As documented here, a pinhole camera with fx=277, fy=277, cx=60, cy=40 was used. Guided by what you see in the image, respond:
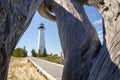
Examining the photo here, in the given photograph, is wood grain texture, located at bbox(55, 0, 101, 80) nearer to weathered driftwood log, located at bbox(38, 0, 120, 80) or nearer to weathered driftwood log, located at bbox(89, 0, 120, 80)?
weathered driftwood log, located at bbox(38, 0, 120, 80)

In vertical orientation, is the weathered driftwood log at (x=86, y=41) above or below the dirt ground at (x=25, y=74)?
above

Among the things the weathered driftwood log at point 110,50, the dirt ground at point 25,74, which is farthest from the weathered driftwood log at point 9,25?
the dirt ground at point 25,74

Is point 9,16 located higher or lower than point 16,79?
higher

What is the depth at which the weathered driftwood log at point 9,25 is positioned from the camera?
228 cm

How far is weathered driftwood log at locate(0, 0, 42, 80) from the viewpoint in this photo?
2275 mm

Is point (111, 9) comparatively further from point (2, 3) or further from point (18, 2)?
point (2, 3)

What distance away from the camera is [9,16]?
2342 millimetres

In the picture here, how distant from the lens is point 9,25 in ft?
7.69

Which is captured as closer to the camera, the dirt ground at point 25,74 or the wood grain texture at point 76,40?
the wood grain texture at point 76,40

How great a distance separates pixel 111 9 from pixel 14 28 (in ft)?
3.84

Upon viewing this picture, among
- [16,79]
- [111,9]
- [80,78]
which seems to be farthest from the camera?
[16,79]

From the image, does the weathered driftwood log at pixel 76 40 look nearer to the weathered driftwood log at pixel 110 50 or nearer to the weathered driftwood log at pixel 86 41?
the weathered driftwood log at pixel 86 41

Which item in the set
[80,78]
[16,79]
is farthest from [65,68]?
[16,79]

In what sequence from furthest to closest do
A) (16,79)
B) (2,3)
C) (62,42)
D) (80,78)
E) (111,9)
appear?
(16,79), (62,42), (80,78), (111,9), (2,3)
